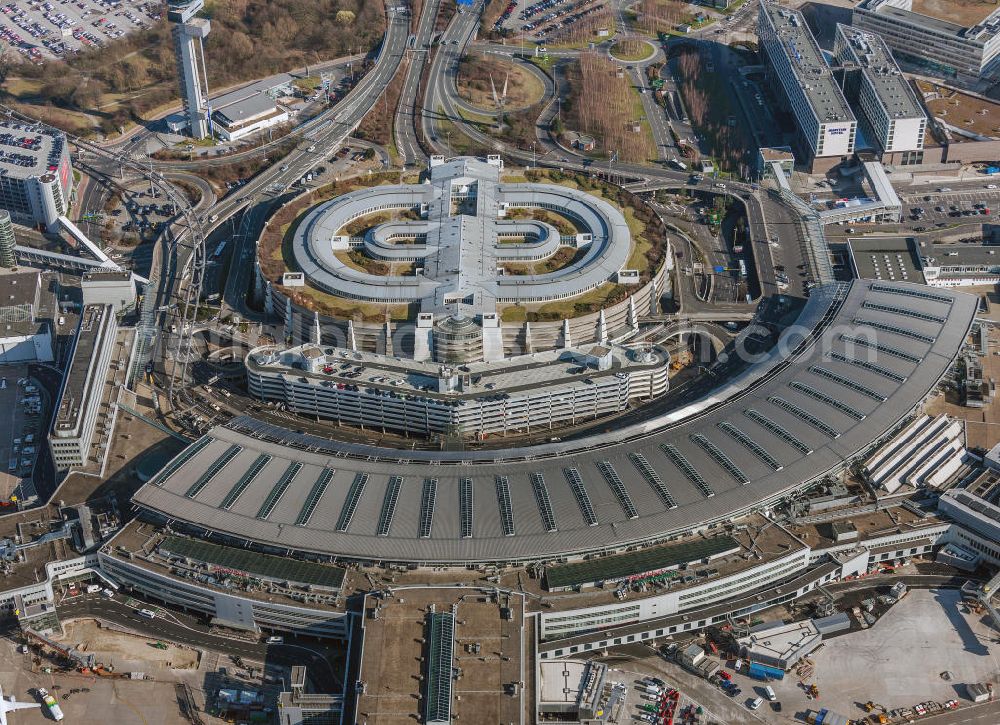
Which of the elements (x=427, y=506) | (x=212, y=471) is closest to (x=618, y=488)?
(x=427, y=506)

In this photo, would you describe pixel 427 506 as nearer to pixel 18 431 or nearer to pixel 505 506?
pixel 505 506

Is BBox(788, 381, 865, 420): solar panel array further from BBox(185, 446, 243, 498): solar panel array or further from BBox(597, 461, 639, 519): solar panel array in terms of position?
BBox(185, 446, 243, 498): solar panel array

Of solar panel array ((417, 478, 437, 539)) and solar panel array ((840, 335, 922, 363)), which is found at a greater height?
solar panel array ((840, 335, 922, 363))

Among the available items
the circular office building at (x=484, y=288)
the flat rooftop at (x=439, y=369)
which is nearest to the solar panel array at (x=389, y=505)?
the flat rooftop at (x=439, y=369)

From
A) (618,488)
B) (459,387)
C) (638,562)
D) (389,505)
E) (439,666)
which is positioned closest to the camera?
(439,666)

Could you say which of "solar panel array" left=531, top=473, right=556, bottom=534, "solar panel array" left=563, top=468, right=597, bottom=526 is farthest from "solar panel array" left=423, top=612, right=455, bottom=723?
"solar panel array" left=563, top=468, right=597, bottom=526

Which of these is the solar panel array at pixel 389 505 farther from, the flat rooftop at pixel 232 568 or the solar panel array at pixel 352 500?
the flat rooftop at pixel 232 568
